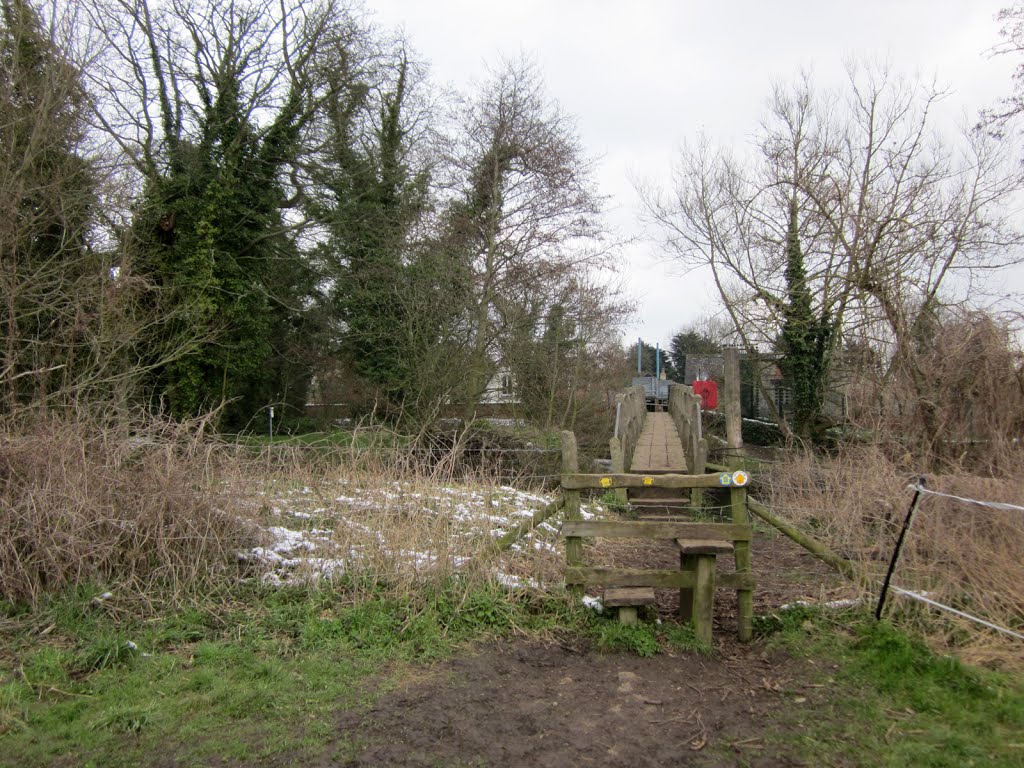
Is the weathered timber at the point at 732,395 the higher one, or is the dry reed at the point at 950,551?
the weathered timber at the point at 732,395

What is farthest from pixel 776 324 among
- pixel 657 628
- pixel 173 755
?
pixel 173 755

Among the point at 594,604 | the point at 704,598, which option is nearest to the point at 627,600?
the point at 594,604

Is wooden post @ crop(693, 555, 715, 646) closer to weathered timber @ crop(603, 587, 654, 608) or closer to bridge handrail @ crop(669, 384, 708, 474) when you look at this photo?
weathered timber @ crop(603, 587, 654, 608)

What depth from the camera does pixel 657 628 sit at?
17.8 feet

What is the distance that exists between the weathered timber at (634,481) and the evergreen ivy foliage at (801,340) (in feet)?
46.4

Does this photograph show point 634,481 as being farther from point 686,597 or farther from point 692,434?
point 692,434

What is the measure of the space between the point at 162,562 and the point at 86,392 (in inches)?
250

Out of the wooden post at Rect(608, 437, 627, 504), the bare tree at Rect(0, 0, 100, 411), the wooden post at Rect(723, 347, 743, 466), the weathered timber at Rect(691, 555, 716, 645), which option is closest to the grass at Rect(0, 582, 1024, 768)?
the weathered timber at Rect(691, 555, 716, 645)

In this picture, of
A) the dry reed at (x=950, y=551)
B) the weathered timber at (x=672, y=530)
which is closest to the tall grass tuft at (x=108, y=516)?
the weathered timber at (x=672, y=530)

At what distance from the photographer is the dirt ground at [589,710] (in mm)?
3535

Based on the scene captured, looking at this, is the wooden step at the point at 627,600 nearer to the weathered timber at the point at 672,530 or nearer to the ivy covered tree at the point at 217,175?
the weathered timber at the point at 672,530

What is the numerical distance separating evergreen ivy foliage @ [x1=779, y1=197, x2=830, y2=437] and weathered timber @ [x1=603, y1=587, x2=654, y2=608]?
14615 mm

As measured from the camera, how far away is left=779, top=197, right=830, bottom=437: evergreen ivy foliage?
18.5 m

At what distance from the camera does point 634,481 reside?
5461 millimetres
